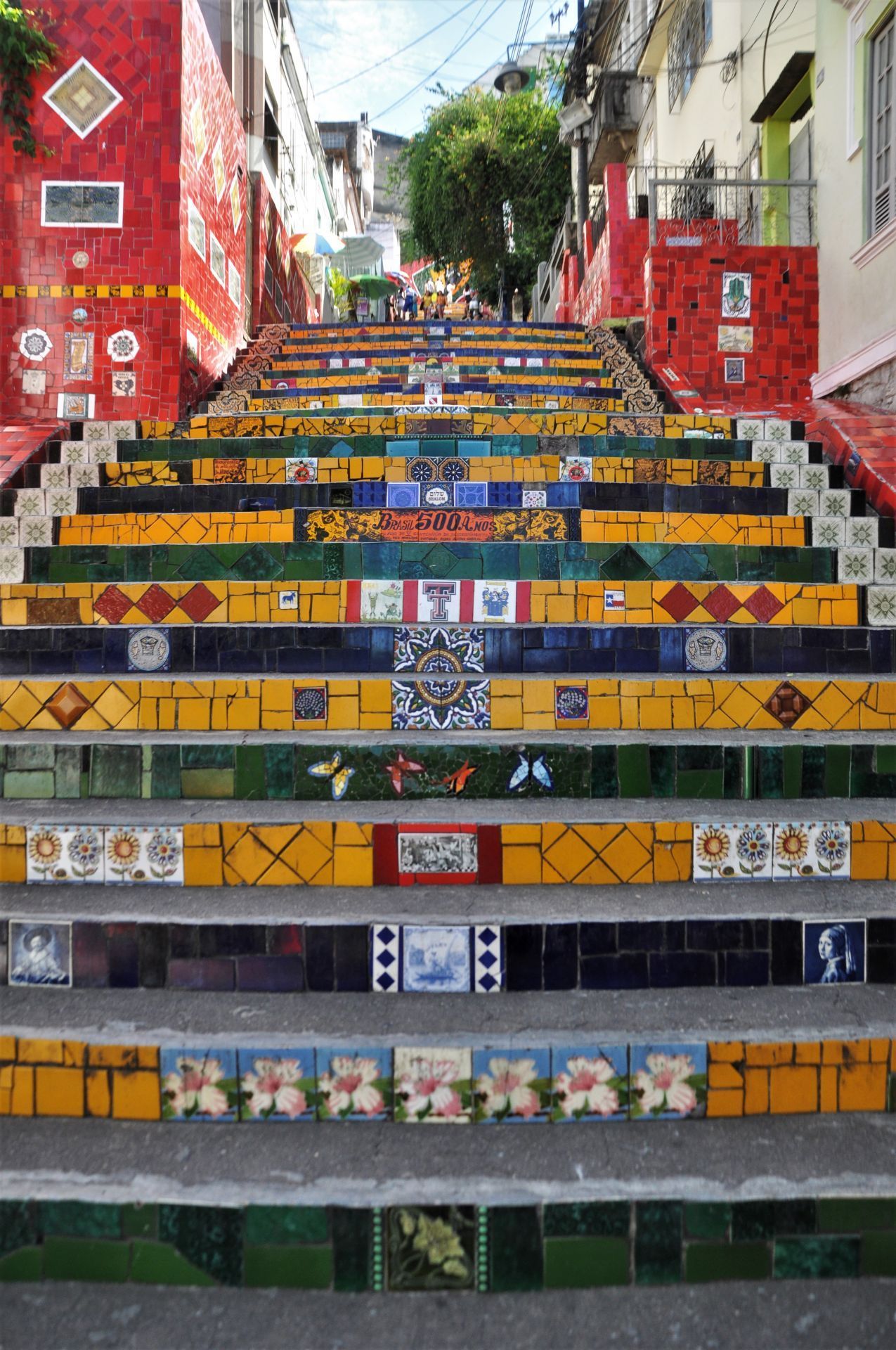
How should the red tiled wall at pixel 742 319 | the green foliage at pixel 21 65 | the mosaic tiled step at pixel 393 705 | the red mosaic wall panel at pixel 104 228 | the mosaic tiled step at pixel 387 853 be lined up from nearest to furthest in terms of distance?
the mosaic tiled step at pixel 387 853 → the mosaic tiled step at pixel 393 705 → the green foliage at pixel 21 65 → the red mosaic wall panel at pixel 104 228 → the red tiled wall at pixel 742 319

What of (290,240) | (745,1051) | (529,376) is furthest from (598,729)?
(290,240)

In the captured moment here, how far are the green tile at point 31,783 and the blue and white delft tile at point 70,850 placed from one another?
0.24m

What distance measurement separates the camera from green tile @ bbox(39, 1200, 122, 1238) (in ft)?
4.56

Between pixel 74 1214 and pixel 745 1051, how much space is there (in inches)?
48.5

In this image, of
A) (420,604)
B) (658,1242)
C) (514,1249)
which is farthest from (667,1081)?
(420,604)

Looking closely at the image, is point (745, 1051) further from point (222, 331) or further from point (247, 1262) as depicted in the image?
point (222, 331)

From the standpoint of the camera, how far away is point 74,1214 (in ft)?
4.57

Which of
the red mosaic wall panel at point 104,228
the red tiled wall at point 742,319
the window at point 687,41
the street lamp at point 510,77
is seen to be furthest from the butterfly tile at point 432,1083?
the street lamp at point 510,77

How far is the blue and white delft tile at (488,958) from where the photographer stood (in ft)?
5.80

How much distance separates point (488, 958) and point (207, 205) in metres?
5.90

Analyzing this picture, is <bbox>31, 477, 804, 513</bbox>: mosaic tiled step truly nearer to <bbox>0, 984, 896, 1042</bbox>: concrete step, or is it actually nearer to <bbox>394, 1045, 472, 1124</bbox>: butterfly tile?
<bbox>0, 984, 896, 1042</bbox>: concrete step

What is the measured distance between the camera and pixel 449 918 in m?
1.79

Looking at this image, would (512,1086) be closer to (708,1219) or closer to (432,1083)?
(432,1083)

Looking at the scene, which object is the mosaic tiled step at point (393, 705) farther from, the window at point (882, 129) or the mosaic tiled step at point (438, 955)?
the window at point (882, 129)
